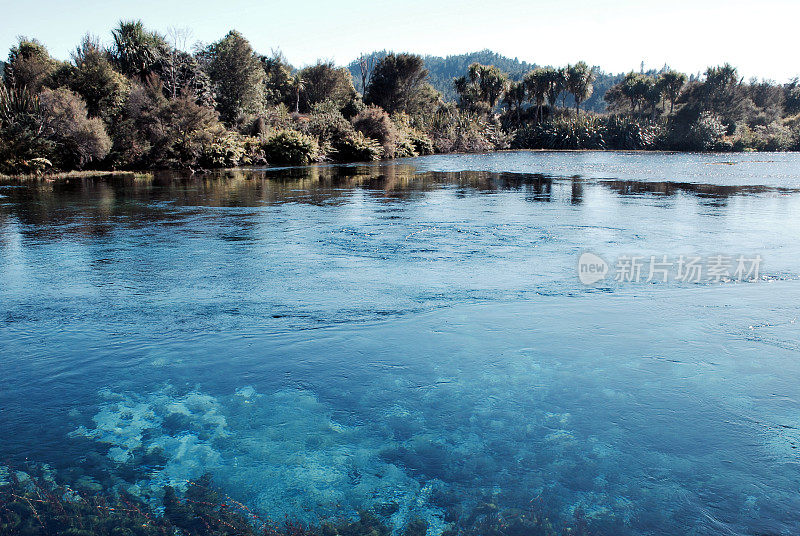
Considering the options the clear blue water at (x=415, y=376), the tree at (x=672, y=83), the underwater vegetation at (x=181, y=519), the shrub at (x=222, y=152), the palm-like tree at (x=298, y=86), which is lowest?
the underwater vegetation at (x=181, y=519)

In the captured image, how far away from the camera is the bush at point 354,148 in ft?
145

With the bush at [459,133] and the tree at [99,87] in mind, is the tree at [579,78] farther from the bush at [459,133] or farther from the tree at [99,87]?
the tree at [99,87]

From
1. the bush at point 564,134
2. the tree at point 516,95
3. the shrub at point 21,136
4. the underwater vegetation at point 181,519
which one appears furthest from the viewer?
the tree at point 516,95

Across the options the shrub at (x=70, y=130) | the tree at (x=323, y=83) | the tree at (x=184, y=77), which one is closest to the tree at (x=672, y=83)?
the tree at (x=323, y=83)

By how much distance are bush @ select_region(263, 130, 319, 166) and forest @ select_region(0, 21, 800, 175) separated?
0.08 meters

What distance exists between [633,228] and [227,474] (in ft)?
34.6

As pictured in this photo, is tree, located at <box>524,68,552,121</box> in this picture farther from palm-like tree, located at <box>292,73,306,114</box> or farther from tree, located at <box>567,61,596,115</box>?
palm-like tree, located at <box>292,73,306,114</box>

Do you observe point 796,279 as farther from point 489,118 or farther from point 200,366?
point 489,118

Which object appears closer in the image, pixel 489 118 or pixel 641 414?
pixel 641 414

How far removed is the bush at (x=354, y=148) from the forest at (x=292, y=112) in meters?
0.11

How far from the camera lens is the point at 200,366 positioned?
214 inches

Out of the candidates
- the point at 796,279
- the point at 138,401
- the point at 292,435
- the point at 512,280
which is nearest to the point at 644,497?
the point at 292,435

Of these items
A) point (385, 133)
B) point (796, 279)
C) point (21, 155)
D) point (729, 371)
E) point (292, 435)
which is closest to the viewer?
point (292, 435)

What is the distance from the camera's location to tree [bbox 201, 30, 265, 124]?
4556 cm
